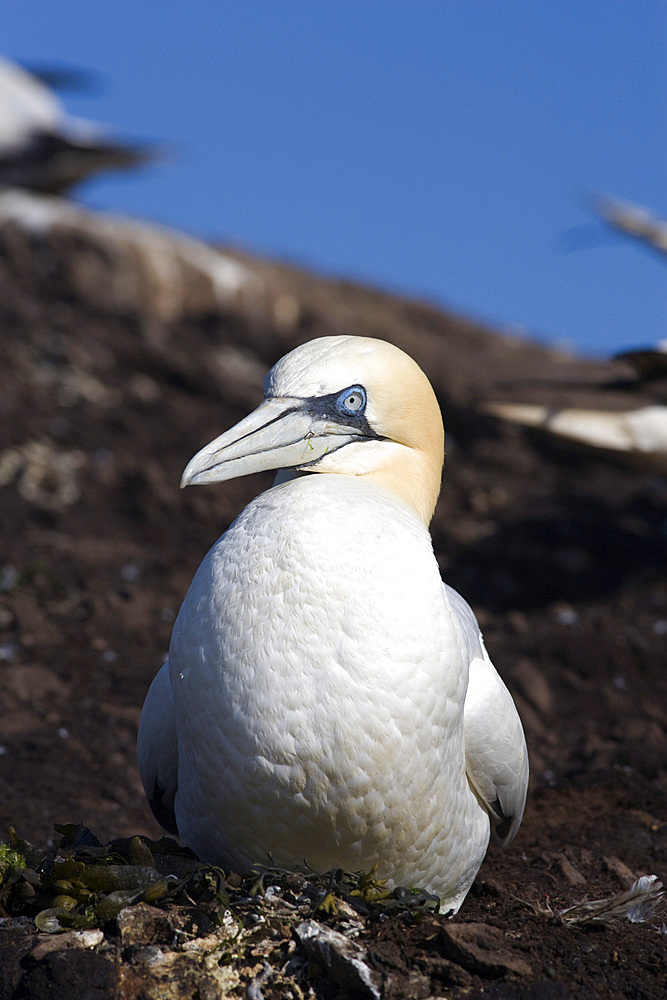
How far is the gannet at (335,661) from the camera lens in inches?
111

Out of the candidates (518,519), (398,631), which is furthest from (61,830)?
(518,519)

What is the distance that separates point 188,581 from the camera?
25.2 ft

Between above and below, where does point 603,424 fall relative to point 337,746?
above

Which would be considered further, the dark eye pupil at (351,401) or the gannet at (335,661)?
the dark eye pupil at (351,401)

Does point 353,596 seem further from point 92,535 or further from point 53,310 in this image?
point 53,310

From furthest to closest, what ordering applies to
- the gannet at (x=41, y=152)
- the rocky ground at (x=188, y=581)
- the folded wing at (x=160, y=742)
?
the gannet at (x=41, y=152)
the folded wing at (x=160, y=742)
the rocky ground at (x=188, y=581)

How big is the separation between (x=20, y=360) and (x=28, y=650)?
5511mm

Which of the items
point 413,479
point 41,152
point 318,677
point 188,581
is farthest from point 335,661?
point 41,152

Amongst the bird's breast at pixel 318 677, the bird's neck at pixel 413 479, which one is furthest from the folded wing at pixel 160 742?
the bird's neck at pixel 413 479

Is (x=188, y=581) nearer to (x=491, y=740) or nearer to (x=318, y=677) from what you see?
(x=491, y=740)

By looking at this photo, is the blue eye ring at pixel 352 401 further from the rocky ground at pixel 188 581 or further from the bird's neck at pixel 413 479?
the rocky ground at pixel 188 581

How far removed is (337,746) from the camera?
2.83 meters

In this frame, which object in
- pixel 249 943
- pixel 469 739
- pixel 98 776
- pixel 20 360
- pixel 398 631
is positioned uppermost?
pixel 20 360

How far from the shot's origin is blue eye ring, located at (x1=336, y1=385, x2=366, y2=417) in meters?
3.26
